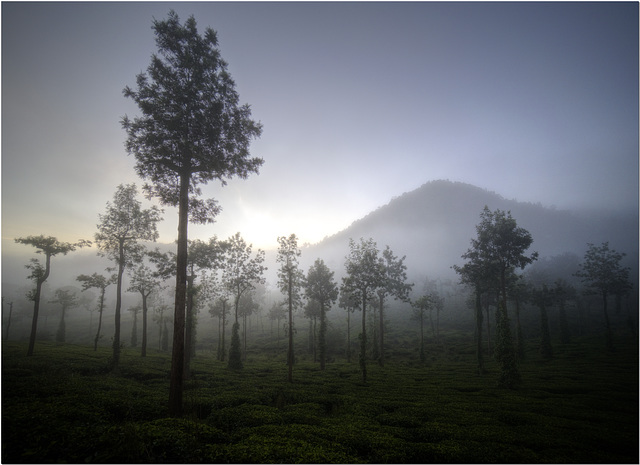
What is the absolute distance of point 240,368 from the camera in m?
30.0

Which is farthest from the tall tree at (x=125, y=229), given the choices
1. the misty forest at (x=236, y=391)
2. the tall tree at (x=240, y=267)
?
the tall tree at (x=240, y=267)

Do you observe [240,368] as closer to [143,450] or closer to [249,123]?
[143,450]

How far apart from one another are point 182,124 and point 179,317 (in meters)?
11.2

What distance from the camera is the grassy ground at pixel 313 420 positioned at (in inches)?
326

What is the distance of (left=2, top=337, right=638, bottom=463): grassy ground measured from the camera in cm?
828

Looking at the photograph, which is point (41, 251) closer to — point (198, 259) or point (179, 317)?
point (198, 259)

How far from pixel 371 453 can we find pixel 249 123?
1935 centimetres

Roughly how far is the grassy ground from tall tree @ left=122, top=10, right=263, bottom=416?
3.68 metres

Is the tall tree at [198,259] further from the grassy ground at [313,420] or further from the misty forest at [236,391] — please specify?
the grassy ground at [313,420]

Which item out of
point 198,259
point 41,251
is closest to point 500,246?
point 198,259

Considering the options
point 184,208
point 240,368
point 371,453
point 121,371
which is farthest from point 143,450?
point 240,368

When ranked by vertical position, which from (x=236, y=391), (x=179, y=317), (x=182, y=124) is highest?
(x=182, y=124)

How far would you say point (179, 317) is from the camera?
12891 millimetres

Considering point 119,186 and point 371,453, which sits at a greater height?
point 119,186
